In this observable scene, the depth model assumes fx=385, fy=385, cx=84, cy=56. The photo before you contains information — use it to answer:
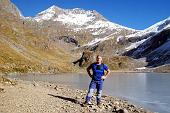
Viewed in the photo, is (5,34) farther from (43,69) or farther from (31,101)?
(31,101)

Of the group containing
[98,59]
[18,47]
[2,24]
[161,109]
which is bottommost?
[161,109]

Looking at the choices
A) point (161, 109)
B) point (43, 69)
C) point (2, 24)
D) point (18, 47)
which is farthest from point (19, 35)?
point (161, 109)

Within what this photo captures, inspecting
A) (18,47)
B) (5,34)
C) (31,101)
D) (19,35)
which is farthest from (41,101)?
(19,35)

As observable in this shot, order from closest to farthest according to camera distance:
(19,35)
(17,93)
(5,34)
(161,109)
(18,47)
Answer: (17,93) → (161,109) → (18,47) → (5,34) → (19,35)

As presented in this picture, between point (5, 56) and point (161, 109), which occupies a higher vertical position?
point (5, 56)

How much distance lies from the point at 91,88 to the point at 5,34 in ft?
520

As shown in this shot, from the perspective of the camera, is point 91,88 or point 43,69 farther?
point 43,69

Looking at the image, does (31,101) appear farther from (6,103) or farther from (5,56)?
(5,56)

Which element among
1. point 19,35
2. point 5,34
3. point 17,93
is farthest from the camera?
point 19,35

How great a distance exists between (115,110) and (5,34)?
6230 inches

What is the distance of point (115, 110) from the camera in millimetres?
28344

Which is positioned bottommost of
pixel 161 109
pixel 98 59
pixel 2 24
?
pixel 161 109

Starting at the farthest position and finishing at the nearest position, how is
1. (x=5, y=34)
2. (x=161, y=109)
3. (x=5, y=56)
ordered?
(x=5, y=34) → (x=5, y=56) → (x=161, y=109)

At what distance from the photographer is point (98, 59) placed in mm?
26922
